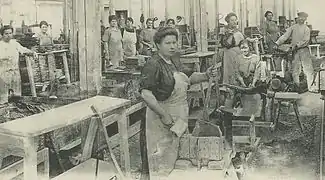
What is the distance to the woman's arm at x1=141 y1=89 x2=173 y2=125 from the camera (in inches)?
62.1

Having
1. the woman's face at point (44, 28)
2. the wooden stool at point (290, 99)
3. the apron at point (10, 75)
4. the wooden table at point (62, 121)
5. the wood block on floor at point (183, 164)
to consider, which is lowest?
the wood block on floor at point (183, 164)

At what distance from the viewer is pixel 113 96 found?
1615mm

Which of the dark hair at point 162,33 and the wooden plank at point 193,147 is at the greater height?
the dark hair at point 162,33

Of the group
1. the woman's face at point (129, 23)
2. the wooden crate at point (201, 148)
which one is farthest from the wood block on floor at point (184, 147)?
the woman's face at point (129, 23)

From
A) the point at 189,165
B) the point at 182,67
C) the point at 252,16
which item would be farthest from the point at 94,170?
the point at 252,16

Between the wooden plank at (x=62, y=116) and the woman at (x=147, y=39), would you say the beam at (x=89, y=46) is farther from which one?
the woman at (x=147, y=39)

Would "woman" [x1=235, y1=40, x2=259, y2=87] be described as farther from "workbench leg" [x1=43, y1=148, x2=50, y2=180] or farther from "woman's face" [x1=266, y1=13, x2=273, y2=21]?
"workbench leg" [x1=43, y1=148, x2=50, y2=180]

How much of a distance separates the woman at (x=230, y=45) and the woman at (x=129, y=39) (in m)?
0.28

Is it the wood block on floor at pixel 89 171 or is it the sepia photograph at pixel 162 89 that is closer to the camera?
the sepia photograph at pixel 162 89

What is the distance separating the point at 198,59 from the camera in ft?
5.06

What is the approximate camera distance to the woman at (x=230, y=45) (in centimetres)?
153

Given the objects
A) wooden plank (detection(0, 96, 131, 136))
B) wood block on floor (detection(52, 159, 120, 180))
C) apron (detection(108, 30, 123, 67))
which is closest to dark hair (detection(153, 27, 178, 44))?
apron (detection(108, 30, 123, 67))

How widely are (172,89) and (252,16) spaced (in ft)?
1.09

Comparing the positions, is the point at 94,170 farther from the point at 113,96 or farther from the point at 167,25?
the point at 167,25
